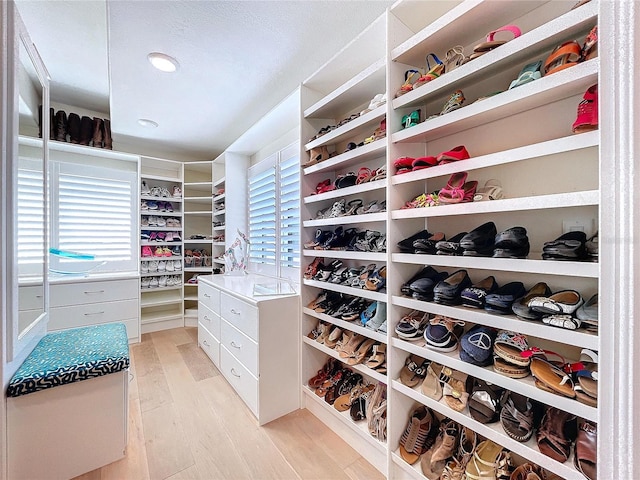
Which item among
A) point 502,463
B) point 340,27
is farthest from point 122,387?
point 340,27

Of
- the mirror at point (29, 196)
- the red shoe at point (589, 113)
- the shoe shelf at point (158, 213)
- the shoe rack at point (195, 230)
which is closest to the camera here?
the red shoe at point (589, 113)

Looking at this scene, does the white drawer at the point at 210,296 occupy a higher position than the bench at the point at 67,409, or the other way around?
the white drawer at the point at 210,296

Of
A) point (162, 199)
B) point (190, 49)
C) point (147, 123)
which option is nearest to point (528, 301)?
point (190, 49)

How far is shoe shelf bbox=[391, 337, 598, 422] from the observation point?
77 cm

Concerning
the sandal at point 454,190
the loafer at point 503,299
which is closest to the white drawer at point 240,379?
the loafer at point 503,299

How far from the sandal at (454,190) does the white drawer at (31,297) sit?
200 cm

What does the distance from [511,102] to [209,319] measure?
2.77 m

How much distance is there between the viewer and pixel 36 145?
4.89 ft

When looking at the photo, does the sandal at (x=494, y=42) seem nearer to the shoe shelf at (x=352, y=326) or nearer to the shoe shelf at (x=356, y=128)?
the shoe shelf at (x=356, y=128)

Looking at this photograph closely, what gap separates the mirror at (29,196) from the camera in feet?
3.97

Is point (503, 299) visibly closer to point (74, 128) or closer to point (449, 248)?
point (449, 248)

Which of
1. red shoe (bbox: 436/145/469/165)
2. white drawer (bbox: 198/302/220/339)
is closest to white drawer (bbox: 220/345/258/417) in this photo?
white drawer (bbox: 198/302/220/339)

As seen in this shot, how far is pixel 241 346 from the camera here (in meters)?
1.96

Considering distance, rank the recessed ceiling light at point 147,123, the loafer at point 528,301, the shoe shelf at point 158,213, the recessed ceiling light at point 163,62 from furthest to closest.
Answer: the shoe shelf at point 158,213
the recessed ceiling light at point 147,123
the recessed ceiling light at point 163,62
the loafer at point 528,301
